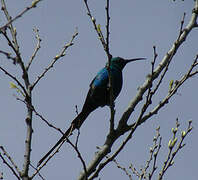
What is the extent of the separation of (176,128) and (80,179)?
0.99 metres

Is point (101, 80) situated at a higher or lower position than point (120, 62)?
lower

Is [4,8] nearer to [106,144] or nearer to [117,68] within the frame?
[106,144]

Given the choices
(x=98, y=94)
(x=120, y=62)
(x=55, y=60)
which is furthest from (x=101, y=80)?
(x=55, y=60)

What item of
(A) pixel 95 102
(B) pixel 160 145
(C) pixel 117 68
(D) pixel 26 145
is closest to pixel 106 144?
(B) pixel 160 145

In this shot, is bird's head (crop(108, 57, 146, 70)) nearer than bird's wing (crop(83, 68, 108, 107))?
No

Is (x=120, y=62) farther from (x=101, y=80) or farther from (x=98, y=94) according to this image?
(x=98, y=94)

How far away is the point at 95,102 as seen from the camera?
5.68 m

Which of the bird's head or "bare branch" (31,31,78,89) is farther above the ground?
the bird's head

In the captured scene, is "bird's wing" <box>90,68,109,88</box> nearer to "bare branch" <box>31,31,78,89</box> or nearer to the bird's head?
the bird's head

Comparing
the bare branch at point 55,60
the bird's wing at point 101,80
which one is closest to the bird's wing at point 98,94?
the bird's wing at point 101,80

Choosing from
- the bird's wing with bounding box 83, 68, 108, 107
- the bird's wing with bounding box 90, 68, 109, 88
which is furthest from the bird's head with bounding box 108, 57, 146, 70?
the bird's wing with bounding box 83, 68, 108, 107

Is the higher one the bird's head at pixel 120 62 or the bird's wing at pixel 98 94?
the bird's head at pixel 120 62

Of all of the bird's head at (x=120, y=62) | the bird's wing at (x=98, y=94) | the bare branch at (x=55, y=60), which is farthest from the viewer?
the bird's head at (x=120, y=62)

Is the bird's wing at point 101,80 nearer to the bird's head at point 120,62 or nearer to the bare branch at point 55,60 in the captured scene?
the bird's head at point 120,62
